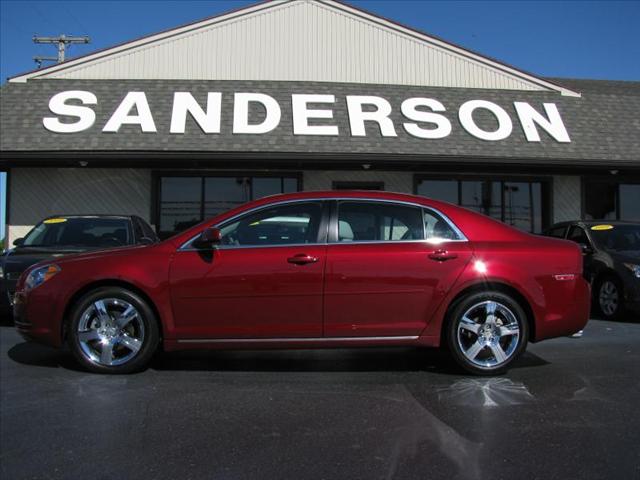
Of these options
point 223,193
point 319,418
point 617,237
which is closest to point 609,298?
point 617,237

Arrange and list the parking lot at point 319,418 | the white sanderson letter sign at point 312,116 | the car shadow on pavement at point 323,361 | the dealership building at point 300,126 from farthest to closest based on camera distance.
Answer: the white sanderson letter sign at point 312,116 → the dealership building at point 300,126 → the car shadow on pavement at point 323,361 → the parking lot at point 319,418

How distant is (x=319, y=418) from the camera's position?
12.5 feet

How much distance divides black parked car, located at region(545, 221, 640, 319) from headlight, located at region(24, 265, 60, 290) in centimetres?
713

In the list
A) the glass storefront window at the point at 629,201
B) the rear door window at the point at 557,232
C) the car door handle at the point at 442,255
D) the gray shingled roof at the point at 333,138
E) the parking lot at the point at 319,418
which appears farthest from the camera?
the glass storefront window at the point at 629,201

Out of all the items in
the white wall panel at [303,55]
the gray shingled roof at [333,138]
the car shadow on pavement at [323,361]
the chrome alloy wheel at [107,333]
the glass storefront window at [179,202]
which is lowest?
the car shadow on pavement at [323,361]

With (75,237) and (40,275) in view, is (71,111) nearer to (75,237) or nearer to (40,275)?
(75,237)

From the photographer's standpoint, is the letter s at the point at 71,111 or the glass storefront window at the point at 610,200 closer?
the letter s at the point at 71,111

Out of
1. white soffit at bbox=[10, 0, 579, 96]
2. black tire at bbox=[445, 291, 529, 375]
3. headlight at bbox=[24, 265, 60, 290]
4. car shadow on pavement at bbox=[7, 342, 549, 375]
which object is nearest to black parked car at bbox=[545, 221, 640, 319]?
car shadow on pavement at bbox=[7, 342, 549, 375]

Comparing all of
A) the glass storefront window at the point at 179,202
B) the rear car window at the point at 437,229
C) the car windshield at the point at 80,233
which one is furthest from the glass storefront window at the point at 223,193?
the rear car window at the point at 437,229

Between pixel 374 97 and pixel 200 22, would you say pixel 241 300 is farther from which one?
pixel 200 22

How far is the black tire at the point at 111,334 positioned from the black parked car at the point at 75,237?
9.09 ft

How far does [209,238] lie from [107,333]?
1.22 m

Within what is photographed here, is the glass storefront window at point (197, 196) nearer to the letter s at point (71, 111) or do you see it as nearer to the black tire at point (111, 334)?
the letter s at point (71, 111)

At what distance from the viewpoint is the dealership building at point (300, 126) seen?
38.0 ft
